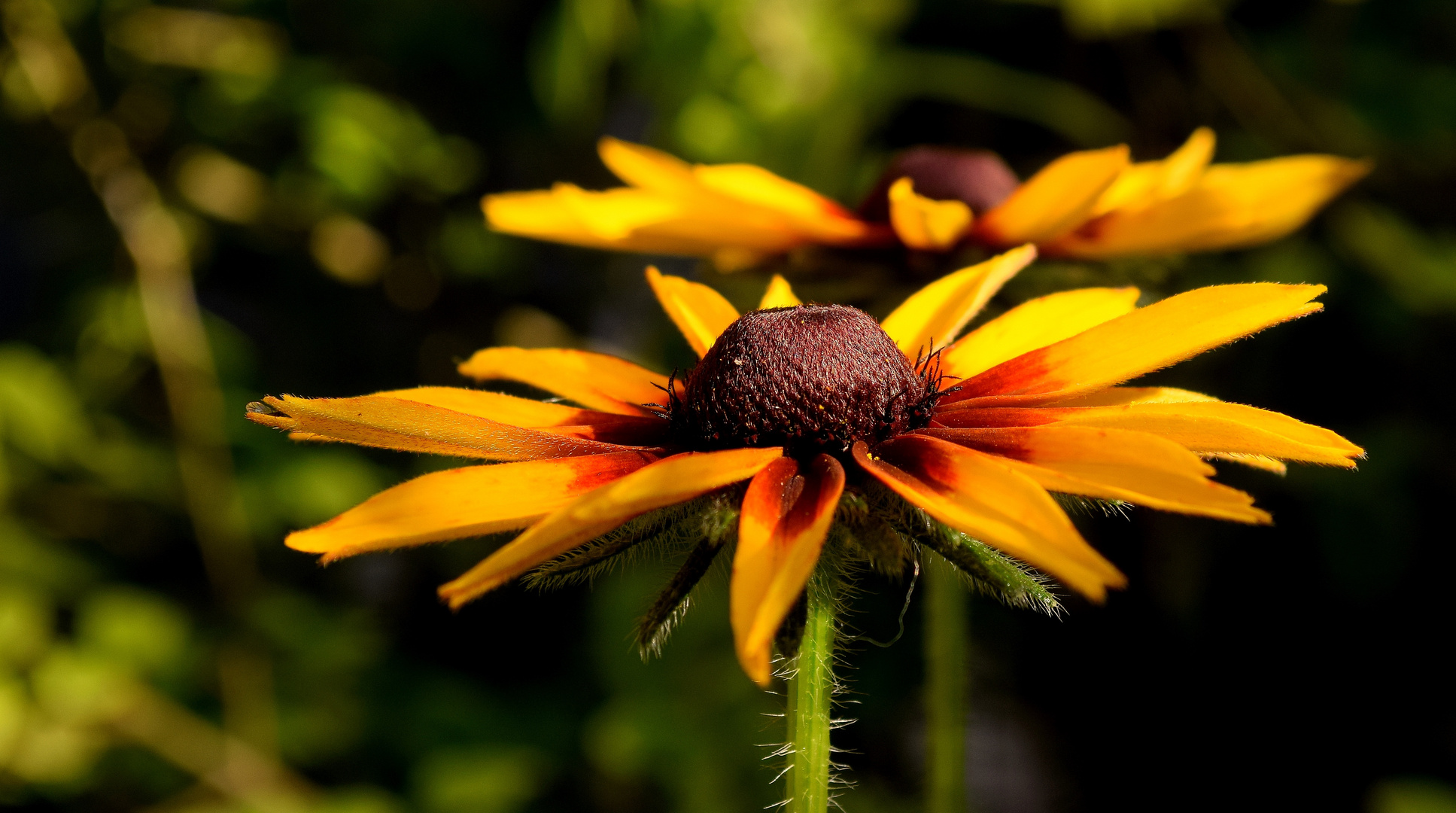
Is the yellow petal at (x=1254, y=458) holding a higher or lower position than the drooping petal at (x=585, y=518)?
higher

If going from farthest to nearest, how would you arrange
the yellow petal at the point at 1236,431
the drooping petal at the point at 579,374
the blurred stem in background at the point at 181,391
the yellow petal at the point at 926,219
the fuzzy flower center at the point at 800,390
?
the blurred stem in background at the point at 181,391
the yellow petal at the point at 926,219
the drooping petal at the point at 579,374
the fuzzy flower center at the point at 800,390
the yellow petal at the point at 1236,431

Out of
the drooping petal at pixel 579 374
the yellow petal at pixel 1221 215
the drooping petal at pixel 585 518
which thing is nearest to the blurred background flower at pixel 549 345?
the yellow petal at pixel 1221 215

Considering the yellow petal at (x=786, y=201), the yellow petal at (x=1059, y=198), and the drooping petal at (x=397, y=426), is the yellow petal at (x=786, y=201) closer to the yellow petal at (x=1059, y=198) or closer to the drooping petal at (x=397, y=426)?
the yellow petal at (x=1059, y=198)

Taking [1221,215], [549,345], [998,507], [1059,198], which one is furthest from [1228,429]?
[549,345]

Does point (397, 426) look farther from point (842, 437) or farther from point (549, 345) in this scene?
point (549, 345)

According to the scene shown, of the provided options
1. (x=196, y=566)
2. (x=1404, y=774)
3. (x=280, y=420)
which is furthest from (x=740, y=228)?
(x=1404, y=774)

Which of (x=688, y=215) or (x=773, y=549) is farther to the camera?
(x=688, y=215)

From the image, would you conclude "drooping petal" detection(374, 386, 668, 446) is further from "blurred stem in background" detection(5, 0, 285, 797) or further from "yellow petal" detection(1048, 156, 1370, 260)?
"blurred stem in background" detection(5, 0, 285, 797)
